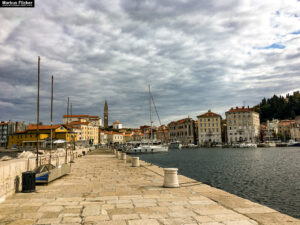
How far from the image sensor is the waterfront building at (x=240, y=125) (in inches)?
4578

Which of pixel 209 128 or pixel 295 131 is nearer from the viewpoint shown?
pixel 209 128

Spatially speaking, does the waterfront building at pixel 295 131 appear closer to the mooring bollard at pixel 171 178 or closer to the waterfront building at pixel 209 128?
the waterfront building at pixel 209 128

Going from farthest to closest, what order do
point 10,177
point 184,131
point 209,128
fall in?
point 184,131
point 209,128
point 10,177

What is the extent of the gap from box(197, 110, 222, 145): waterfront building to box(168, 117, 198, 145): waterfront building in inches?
232

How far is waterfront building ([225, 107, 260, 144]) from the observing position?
382ft

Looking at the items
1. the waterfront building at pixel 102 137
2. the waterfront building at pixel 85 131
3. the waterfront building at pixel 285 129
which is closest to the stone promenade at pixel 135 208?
the waterfront building at pixel 85 131

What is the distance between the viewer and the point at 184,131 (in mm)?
125812

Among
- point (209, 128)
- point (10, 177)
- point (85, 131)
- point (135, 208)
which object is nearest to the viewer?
point (135, 208)

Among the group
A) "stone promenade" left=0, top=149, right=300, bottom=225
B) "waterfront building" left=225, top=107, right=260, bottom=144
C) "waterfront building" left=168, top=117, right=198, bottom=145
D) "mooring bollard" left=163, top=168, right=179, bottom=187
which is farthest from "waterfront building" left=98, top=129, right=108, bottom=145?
"stone promenade" left=0, top=149, right=300, bottom=225

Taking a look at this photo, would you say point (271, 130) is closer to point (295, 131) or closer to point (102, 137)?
point (295, 131)

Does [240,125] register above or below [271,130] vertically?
above

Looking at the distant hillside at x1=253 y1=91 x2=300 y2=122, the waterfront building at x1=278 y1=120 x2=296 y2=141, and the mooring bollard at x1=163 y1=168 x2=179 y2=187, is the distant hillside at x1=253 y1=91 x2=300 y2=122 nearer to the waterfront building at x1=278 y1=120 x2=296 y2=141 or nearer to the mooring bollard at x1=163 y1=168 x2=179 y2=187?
the waterfront building at x1=278 y1=120 x2=296 y2=141

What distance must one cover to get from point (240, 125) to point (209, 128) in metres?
15.0

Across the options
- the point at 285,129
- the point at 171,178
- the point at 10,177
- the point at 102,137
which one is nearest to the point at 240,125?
the point at 285,129
